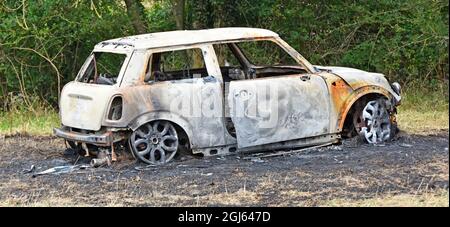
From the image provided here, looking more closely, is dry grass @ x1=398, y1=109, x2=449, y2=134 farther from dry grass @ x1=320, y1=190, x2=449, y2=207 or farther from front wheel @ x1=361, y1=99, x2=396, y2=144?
dry grass @ x1=320, y1=190, x2=449, y2=207


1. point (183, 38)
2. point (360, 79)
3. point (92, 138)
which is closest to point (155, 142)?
point (92, 138)

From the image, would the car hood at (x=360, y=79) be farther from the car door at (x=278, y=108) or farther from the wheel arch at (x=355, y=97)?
the car door at (x=278, y=108)

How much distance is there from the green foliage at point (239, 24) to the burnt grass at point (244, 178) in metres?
5.86

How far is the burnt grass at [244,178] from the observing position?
314 inches

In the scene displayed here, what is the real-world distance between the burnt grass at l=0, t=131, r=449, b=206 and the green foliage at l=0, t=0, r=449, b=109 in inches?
231

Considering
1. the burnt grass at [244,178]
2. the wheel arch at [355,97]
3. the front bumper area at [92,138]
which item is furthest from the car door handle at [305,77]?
the front bumper area at [92,138]

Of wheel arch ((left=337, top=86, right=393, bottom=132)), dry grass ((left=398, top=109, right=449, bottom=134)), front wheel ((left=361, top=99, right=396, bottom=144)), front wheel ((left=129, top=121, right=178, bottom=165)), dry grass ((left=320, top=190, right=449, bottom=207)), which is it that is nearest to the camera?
dry grass ((left=320, top=190, right=449, bottom=207))

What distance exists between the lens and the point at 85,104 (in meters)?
9.80

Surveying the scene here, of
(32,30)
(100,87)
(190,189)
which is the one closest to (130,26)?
(32,30)

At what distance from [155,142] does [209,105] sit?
75 cm

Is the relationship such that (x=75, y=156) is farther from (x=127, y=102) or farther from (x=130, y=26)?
(x=130, y=26)

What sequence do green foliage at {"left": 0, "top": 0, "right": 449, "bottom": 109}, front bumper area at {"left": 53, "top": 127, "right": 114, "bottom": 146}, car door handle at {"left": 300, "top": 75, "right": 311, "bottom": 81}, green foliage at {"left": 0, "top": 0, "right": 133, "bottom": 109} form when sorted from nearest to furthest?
front bumper area at {"left": 53, "top": 127, "right": 114, "bottom": 146}, car door handle at {"left": 300, "top": 75, "right": 311, "bottom": 81}, green foliage at {"left": 0, "top": 0, "right": 133, "bottom": 109}, green foliage at {"left": 0, "top": 0, "right": 449, "bottom": 109}

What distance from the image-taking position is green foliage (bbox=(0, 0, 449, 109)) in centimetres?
1612

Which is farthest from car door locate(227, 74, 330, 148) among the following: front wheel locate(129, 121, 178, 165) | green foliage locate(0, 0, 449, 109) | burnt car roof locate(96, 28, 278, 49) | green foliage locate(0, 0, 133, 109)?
green foliage locate(0, 0, 133, 109)
